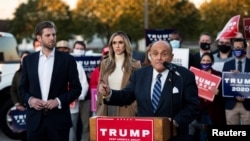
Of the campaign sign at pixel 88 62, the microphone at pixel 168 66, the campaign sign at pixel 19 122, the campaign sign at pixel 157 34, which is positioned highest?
the campaign sign at pixel 157 34

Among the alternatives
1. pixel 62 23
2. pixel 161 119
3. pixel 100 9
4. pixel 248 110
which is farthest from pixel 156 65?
pixel 62 23

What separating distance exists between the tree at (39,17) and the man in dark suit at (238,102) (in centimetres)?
4605

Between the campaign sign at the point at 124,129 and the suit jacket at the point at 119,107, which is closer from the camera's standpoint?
the campaign sign at the point at 124,129

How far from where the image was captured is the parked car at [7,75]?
444 inches

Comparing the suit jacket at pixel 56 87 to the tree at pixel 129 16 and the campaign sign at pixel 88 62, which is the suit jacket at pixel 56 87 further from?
the tree at pixel 129 16

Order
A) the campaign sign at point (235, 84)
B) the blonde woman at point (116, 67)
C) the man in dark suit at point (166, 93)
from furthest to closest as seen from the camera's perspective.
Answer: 1. the campaign sign at point (235, 84)
2. the blonde woman at point (116, 67)
3. the man in dark suit at point (166, 93)

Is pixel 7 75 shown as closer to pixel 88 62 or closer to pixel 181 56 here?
pixel 88 62

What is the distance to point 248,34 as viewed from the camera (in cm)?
1008

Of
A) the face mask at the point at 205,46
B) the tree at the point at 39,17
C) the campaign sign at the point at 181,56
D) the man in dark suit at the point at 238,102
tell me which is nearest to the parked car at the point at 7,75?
the campaign sign at the point at 181,56

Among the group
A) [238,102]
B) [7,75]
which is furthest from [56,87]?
[7,75]

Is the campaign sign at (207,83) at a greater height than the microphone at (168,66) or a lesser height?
lesser

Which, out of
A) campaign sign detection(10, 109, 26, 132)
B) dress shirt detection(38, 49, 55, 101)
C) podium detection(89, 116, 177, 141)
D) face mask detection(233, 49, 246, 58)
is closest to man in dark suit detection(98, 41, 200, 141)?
podium detection(89, 116, 177, 141)

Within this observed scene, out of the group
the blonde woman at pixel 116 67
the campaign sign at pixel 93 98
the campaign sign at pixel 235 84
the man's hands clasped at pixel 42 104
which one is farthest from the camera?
the campaign sign at pixel 93 98

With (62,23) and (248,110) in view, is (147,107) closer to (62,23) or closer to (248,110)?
(248,110)
